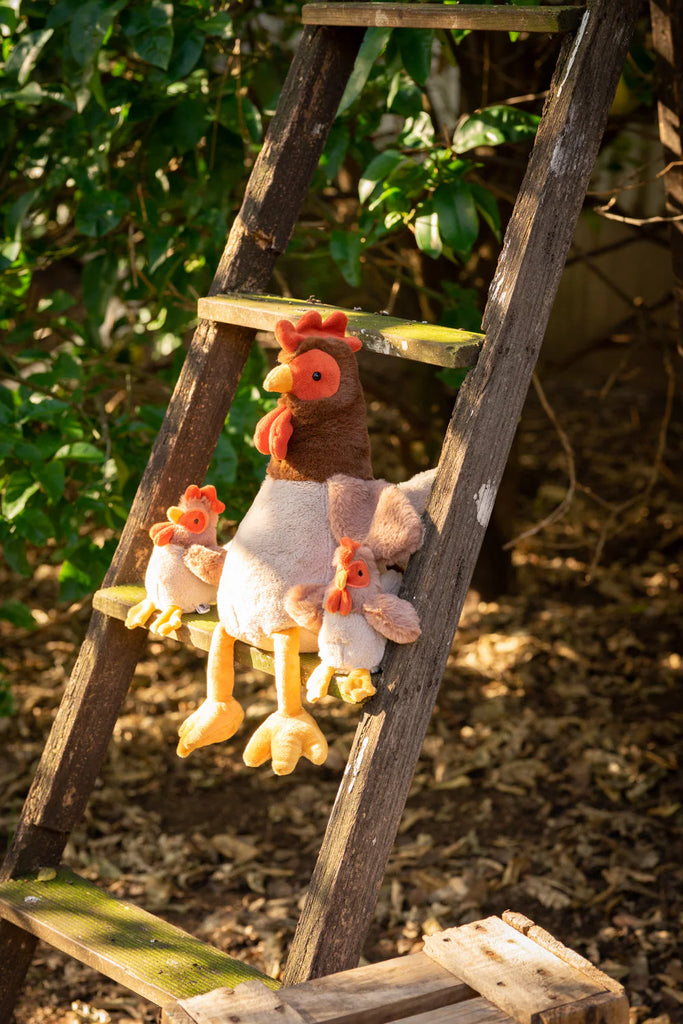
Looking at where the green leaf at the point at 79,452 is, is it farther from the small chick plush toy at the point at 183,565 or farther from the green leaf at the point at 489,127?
the green leaf at the point at 489,127

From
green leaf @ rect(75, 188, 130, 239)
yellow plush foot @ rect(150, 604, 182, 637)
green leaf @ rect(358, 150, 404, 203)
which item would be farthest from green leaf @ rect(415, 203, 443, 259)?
yellow plush foot @ rect(150, 604, 182, 637)

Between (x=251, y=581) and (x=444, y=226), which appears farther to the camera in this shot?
(x=444, y=226)

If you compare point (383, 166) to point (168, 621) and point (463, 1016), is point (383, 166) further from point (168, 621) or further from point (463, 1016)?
point (463, 1016)

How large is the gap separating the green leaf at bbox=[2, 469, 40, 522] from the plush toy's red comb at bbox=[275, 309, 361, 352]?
93cm

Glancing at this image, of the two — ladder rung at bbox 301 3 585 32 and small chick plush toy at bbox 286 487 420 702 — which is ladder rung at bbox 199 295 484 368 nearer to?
small chick plush toy at bbox 286 487 420 702

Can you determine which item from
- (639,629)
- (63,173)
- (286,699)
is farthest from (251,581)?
(639,629)

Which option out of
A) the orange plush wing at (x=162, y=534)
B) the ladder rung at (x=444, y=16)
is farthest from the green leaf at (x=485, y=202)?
the orange plush wing at (x=162, y=534)

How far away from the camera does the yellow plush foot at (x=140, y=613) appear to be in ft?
5.64

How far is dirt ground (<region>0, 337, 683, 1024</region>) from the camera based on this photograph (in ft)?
8.21

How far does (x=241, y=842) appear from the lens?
2.86 meters

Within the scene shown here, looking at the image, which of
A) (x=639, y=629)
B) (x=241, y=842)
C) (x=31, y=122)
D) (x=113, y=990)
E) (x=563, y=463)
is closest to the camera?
(x=113, y=990)

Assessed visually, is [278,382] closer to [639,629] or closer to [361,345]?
[361,345]

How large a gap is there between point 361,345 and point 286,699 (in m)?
0.55

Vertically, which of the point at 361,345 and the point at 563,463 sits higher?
the point at 563,463
